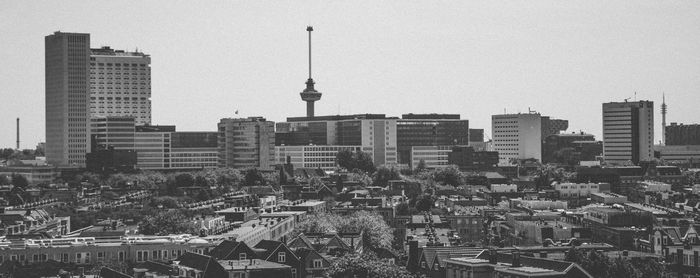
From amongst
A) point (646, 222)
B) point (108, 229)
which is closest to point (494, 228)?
point (646, 222)

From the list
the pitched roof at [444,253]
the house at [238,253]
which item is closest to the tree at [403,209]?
the pitched roof at [444,253]

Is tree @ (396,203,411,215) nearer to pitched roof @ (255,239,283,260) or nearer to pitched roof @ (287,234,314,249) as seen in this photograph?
pitched roof @ (287,234,314,249)

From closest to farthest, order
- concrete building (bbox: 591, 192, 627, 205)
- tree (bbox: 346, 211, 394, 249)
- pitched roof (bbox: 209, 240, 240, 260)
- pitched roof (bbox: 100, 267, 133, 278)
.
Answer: pitched roof (bbox: 100, 267, 133, 278) < pitched roof (bbox: 209, 240, 240, 260) < tree (bbox: 346, 211, 394, 249) < concrete building (bbox: 591, 192, 627, 205)

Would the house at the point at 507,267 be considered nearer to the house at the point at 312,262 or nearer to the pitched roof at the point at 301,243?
the house at the point at 312,262

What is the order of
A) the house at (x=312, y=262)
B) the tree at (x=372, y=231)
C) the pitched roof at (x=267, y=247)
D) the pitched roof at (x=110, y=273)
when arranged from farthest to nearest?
the tree at (x=372, y=231) < the house at (x=312, y=262) < the pitched roof at (x=267, y=247) < the pitched roof at (x=110, y=273)

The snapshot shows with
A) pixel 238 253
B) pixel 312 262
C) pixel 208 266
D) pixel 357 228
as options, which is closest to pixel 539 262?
pixel 208 266

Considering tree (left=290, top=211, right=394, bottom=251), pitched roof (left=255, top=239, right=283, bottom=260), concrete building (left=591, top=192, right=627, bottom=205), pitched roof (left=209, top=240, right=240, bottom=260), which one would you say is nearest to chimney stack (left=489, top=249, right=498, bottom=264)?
pitched roof (left=255, top=239, right=283, bottom=260)

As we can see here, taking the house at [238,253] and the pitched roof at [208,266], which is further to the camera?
the house at [238,253]

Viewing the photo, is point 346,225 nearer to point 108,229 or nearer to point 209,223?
point 209,223

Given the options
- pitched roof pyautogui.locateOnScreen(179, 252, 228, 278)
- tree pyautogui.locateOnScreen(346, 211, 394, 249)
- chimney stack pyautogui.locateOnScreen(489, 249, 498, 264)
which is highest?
chimney stack pyautogui.locateOnScreen(489, 249, 498, 264)

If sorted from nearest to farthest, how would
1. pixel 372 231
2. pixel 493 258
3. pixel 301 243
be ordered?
pixel 493 258
pixel 301 243
pixel 372 231

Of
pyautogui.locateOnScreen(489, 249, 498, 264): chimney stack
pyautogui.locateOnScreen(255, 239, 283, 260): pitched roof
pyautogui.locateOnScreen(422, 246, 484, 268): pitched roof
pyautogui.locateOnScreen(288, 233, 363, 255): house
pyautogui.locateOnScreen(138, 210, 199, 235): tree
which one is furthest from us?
pyautogui.locateOnScreen(138, 210, 199, 235): tree

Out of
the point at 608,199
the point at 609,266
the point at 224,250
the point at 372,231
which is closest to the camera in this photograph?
the point at 609,266

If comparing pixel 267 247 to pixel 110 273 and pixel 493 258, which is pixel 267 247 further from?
pixel 493 258
